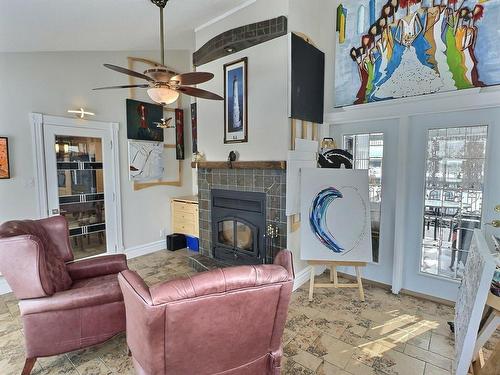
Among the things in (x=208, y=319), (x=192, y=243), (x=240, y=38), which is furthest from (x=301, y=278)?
(x=240, y=38)

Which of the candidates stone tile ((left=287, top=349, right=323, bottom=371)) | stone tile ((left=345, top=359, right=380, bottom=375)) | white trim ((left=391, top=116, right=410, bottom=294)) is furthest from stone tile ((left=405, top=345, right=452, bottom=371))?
white trim ((left=391, top=116, right=410, bottom=294))

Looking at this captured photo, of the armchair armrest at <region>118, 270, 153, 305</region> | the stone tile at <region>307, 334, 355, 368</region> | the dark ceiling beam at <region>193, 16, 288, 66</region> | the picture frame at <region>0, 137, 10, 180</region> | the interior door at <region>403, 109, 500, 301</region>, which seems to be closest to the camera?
the armchair armrest at <region>118, 270, 153, 305</region>

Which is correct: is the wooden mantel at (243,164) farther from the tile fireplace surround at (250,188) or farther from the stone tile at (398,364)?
the stone tile at (398,364)

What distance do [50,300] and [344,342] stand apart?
2.30 meters

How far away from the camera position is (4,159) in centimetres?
314

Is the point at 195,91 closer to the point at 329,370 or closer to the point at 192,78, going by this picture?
the point at 192,78

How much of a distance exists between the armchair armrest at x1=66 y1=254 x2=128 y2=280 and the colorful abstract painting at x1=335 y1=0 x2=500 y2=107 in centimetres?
311

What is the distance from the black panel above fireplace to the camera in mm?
3346

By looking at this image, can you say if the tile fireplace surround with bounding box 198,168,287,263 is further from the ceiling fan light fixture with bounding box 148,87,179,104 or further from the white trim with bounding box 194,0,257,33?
the white trim with bounding box 194,0,257,33

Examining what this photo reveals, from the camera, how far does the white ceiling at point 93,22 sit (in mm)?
2523

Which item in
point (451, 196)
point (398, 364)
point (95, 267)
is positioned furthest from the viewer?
point (451, 196)

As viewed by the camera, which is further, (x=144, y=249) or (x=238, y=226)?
(x=144, y=249)

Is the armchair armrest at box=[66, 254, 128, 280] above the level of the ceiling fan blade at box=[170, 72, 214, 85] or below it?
below

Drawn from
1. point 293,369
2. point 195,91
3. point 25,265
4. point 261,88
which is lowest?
point 293,369
